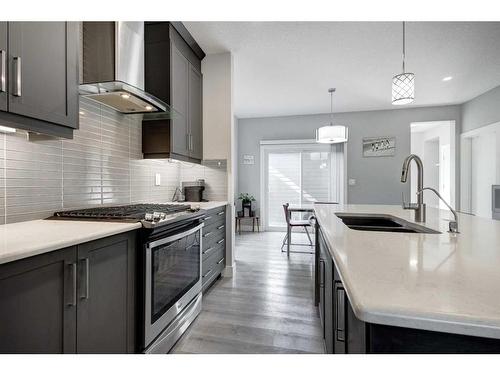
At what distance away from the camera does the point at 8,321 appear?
2.78 ft

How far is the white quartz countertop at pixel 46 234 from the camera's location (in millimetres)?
879

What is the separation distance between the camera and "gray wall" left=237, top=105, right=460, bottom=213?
17.9 ft

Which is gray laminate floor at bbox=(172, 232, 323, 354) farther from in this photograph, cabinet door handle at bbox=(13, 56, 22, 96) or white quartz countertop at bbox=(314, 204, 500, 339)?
cabinet door handle at bbox=(13, 56, 22, 96)

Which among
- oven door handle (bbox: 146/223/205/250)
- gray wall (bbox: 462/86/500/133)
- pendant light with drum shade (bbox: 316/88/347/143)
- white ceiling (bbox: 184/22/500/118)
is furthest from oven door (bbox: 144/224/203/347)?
gray wall (bbox: 462/86/500/133)

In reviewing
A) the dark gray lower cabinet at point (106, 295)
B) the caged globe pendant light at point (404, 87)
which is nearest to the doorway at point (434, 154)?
the caged globe pendant light at point (404, 87)

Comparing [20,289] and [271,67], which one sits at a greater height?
[271,67]

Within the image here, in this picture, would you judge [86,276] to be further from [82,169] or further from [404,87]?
[404,87]

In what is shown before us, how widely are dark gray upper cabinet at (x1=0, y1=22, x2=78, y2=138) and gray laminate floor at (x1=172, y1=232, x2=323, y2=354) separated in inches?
61.3

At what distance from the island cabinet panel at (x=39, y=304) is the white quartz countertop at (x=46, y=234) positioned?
42mm

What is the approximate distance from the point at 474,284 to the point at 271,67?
3.54 m

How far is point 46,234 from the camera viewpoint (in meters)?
1.12
